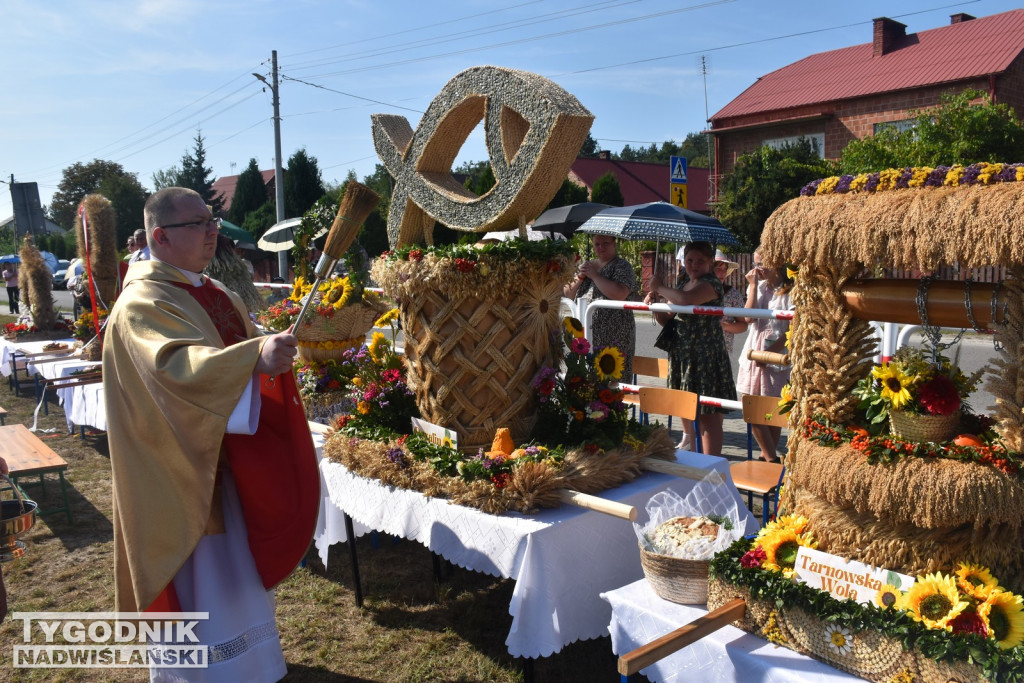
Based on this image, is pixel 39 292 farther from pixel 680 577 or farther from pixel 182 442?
pixel 680 577

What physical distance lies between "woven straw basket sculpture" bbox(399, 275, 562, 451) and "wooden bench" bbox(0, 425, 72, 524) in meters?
3.45

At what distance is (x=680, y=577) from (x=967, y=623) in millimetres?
784

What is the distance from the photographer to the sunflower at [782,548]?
2.28m

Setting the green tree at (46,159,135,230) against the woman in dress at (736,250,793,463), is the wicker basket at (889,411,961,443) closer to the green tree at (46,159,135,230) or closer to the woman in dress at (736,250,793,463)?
the woman in dress at (736,250,793,463)

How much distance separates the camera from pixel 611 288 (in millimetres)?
5516

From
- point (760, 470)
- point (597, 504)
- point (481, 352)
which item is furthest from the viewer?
point (760, 470)

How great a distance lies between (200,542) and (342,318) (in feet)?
7.41

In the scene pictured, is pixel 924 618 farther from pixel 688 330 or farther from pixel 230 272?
pixel 230 272

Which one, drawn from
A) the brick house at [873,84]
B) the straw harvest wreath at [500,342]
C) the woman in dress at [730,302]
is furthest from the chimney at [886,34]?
the straw harvest wreath at [500,342]

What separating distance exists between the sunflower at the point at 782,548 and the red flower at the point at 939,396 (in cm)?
54

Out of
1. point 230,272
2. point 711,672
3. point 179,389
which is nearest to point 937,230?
point 711,672

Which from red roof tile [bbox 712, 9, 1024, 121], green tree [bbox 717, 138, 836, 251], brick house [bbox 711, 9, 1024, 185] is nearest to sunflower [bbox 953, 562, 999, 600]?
green tree [bbox 717, 138, 836, 251]

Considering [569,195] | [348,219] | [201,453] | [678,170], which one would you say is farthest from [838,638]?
[569,195]

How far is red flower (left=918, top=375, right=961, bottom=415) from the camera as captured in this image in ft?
6.83
